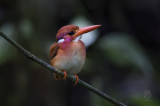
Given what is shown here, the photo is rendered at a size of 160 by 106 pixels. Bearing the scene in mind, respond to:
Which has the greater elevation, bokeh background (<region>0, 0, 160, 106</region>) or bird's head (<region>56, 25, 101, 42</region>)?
bird's head (<region>56, 25, 101, 42</region>)

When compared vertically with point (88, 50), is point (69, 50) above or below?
above

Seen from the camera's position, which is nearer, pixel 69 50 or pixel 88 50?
pixel 69 50

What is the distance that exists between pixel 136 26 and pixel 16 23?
1.59m

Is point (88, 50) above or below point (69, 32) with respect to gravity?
below

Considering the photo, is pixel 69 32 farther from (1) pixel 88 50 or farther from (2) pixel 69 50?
(1) pixel 88 50

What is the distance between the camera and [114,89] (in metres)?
3.04

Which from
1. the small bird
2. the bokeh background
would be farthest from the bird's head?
the bokeh background

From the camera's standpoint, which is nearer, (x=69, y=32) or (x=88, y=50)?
(x=69, y=32)

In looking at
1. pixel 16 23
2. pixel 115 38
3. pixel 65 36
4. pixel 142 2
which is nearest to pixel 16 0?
pixel 16 23

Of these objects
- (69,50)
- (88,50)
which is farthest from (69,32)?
(88,50)

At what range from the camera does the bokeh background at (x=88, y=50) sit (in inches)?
106

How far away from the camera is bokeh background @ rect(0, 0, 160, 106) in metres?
2.69

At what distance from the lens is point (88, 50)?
122 inches

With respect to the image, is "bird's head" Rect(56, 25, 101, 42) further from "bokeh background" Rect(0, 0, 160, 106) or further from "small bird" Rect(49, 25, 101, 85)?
"bokeh background" Rect(0, 0, 160, 106)
